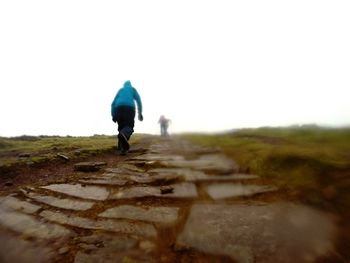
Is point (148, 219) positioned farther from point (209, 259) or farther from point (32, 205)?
point (32, 205)

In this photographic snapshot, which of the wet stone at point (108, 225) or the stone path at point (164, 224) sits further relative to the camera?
the wet stone at point (108, 225)

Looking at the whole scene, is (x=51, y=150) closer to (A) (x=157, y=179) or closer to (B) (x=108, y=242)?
(A) (x=157, y=179)

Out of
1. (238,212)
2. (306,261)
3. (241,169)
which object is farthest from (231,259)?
(241,169)

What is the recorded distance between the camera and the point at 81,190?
4.02m

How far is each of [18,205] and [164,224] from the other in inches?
77.4

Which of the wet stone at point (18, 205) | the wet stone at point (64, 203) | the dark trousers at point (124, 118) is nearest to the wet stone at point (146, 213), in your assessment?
the wet stone at point (64, 203)

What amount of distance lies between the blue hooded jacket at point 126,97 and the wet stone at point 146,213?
18.0ft

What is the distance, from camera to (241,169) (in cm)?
432

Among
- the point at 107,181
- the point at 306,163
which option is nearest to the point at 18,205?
the point at 107,181

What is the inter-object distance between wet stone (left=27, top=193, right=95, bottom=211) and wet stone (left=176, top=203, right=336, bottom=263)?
1.23 metres

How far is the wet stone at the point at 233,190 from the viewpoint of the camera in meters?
3.27

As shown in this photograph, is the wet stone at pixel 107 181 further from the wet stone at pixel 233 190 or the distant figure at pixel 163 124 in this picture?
the distant figure at pixel 163 124

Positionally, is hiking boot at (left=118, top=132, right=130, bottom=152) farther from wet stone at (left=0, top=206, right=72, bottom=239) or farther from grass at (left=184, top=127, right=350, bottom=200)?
wet stone at (left=0, top=206, right=72, bottom=239)

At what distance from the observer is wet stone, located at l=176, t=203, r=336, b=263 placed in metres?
2.02
